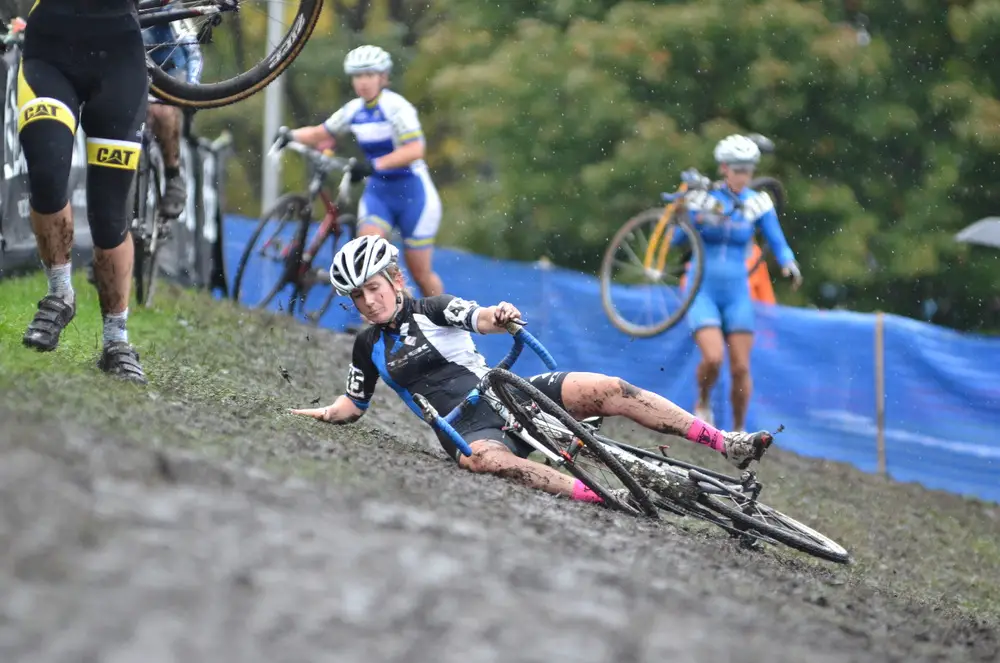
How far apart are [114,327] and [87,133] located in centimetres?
96

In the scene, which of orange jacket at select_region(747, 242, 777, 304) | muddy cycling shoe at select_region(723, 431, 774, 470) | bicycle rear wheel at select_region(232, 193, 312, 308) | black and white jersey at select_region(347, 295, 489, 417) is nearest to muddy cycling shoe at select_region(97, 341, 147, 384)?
black and white jersey at select_region(347, 295, 489, 417)

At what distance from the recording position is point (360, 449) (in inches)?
275

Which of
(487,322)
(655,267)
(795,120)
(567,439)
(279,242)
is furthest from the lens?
(795,120)

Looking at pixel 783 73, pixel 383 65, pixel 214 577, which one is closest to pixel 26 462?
pixel 214 577

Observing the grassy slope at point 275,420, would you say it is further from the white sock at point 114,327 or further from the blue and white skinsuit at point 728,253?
the blue and white skinsuit at point 728,253

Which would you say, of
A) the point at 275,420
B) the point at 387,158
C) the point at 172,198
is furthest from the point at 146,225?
the point at 275,420

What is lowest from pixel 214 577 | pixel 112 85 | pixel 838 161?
pixel 838 161

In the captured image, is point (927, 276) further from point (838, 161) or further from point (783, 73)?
point (783, 73)

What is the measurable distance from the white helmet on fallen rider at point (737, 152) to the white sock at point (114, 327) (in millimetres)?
6697

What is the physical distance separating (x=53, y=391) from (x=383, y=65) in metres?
6.81

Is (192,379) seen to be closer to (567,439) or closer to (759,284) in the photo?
(567,439)

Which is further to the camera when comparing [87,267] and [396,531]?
[87,267]

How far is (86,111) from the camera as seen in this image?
22.6ft

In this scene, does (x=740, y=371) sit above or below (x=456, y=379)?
below
